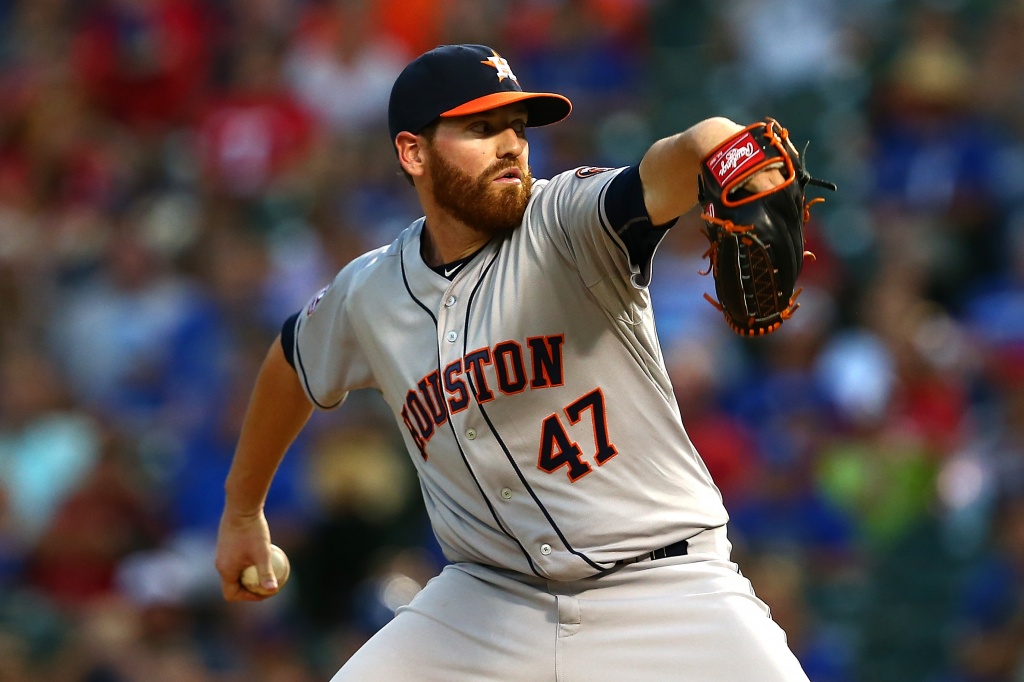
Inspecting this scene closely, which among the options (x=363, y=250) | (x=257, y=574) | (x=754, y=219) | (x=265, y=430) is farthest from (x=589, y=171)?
(x=363, y=250)


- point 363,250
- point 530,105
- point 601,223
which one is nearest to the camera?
point 601,223

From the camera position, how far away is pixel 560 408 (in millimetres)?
3236

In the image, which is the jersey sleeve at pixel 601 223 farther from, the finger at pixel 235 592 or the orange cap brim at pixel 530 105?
the finger at pixel 235 592

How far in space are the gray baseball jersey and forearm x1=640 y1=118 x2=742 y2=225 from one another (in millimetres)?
206

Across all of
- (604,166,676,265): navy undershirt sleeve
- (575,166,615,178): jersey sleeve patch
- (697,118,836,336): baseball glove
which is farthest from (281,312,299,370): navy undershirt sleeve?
(697,118,836,336): baseball glove

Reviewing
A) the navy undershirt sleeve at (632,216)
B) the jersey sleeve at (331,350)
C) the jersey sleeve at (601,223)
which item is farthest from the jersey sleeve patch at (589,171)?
the jersey sleeve at (331,350)

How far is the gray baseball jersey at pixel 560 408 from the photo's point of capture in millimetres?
3211

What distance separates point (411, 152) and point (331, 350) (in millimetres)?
559

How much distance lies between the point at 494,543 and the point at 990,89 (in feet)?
17.2

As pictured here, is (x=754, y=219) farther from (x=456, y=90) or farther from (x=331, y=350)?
(x=331, y=350)

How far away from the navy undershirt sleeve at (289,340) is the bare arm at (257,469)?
15 mm

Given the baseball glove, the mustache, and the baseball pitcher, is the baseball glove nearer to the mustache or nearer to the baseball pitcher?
the baseball pitcher

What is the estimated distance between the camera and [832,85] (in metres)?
8.32

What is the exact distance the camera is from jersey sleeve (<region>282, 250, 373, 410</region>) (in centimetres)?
369
